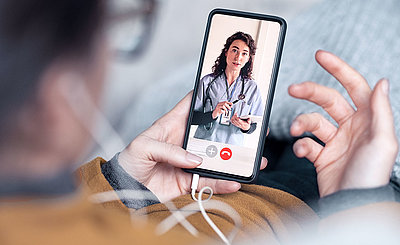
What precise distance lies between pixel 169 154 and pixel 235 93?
0.11 meters

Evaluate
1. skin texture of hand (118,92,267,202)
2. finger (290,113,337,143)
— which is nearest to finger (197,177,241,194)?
skin texture of hand (118,92,267,202)

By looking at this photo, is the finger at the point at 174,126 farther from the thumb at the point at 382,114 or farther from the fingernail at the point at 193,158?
the thumb at the point at 382,114

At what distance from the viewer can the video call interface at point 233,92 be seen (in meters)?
0.48

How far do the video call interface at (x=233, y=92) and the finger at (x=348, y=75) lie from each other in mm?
61

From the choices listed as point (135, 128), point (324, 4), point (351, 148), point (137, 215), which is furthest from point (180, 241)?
point (324, 4)

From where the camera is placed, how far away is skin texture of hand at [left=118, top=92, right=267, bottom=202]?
0.49 meters

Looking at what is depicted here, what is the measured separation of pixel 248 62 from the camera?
0.49m

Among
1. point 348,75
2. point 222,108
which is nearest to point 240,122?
point 222,108

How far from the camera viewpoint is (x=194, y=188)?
1.61ft

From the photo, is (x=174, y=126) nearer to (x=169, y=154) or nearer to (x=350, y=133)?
(x=169, y=154)

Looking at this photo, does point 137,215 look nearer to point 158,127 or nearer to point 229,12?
point 158,127

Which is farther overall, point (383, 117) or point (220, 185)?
point (220, 185)

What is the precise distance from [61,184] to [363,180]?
0.92 ft

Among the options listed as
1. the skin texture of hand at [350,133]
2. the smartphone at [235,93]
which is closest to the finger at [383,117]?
the skin texture of hand at [350,133]
